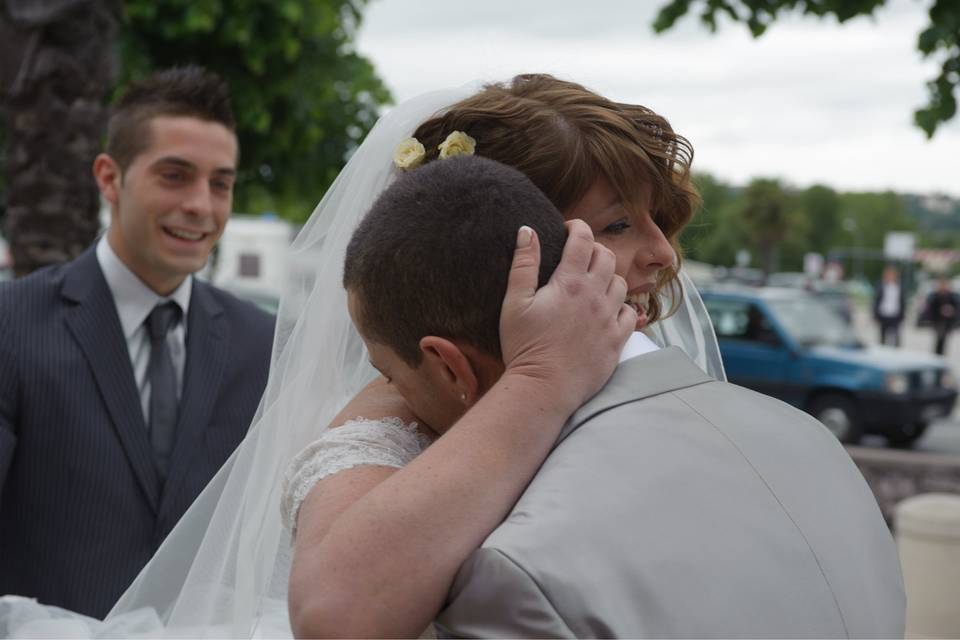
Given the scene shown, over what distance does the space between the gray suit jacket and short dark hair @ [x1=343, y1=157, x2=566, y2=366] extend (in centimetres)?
20

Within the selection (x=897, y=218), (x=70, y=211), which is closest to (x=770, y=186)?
(x=897, y=218)

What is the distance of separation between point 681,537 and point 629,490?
3.0 inches

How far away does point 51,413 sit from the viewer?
3.05 m

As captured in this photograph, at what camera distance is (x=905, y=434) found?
1209cm

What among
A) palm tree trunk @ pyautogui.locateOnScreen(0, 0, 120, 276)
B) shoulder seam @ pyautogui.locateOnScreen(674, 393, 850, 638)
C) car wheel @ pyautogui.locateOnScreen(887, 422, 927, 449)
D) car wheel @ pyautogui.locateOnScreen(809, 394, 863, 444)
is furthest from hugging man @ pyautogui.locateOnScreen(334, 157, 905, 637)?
car wheel @ pyautogui.locateOnScreen(887, 422, 927, 449)

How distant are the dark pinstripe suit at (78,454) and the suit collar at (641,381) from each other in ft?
6.64

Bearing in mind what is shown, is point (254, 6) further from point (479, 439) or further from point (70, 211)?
point (479, 439)

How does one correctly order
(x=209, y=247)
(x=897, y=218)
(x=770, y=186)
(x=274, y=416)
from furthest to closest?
(x=897, y=218) → (x=770, y=186) → (x=209, y=247) → (x=274, y=416)

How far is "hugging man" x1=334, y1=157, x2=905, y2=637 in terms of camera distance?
116 cm

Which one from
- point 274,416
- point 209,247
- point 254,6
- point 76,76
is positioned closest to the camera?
point 274,416

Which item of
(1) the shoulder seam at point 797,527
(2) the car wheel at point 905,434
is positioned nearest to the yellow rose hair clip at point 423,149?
(1) the shoulder seam at point 797,527

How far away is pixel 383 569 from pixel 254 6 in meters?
10.4

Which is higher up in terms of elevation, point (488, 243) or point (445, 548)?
point (488, 243)

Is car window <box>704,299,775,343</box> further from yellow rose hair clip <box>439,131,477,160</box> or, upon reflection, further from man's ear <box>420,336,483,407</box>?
man's ear <box>420,336,483,407</box>
